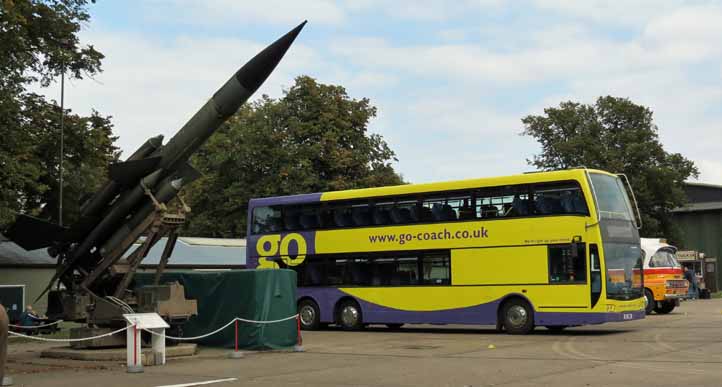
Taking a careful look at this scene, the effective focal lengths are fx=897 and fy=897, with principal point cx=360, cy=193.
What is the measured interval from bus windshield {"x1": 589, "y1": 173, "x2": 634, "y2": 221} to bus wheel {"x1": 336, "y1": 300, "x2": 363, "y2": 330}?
26.8 feet

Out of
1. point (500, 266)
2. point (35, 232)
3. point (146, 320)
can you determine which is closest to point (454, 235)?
Result: point (500, 266)

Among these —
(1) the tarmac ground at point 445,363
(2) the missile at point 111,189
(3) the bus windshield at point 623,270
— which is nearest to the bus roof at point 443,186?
(3) the bus windshield at point 623,270

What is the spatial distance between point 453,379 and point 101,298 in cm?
939

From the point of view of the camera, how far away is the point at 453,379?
13.4m

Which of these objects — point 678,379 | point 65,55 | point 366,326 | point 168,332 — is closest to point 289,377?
point 678,379

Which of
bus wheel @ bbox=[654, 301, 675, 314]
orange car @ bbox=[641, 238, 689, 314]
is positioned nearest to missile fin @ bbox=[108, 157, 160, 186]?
orange car @ bbox=[641, 238, 689, 314]

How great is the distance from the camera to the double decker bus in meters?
22.0

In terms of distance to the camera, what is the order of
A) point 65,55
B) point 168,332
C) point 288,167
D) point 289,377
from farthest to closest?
1. point 288,167
2. point 65,55
3. point 168,332
4. point 289,377

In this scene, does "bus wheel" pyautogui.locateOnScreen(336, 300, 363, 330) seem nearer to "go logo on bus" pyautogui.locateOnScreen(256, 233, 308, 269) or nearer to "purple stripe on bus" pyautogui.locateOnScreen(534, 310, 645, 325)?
"go logo on bus" pyautogui.locateOnScreen(256, 233, 308, 269)

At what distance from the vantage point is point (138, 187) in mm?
19359

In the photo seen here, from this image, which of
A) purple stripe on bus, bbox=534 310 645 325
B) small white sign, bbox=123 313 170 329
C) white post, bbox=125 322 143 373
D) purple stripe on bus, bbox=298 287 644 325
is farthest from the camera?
purple stripe on bus, bbox=298 287 644 325

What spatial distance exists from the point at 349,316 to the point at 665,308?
12.4m

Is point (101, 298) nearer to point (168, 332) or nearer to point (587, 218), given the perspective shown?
point (168, 332)

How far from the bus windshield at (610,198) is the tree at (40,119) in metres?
14.9
